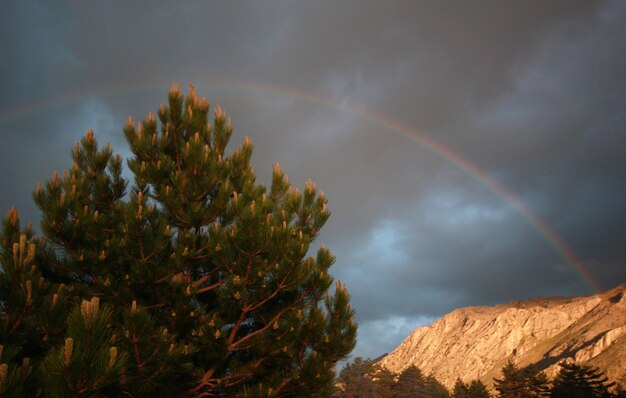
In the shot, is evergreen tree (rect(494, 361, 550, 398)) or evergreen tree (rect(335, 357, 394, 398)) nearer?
evergreen tree (rect(494, 361, 550, 398))

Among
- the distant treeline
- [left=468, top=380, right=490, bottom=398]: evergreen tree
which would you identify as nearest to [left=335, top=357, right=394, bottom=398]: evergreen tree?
the distant treeline

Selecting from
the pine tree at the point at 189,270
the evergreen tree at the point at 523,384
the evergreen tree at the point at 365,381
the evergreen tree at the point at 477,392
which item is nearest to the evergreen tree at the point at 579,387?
the evergreen tree at the point at 523,384

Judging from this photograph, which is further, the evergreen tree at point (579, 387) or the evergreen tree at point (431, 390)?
the evergreen tree at point (431, 390)

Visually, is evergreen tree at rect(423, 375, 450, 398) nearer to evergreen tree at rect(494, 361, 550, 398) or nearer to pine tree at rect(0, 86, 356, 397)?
evergreen tree at rect(494, 361, 550, 398)

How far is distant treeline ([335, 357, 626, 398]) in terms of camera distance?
50344 millimetres

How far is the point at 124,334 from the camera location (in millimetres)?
7945

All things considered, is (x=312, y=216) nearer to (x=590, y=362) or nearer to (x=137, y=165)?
(x=137, y=165)

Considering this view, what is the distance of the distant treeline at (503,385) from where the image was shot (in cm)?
5034

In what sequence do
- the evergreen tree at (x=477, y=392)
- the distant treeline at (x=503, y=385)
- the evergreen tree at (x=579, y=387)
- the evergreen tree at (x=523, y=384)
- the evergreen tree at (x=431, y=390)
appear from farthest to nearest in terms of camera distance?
the evergreen tree at (x=431, y=390)
the evergreen tree at (x=477, y=392)
the evergreen tree at (x=523, y=384)
the distant treeline at (x=503, y=385)
the evergreen tree at (x=579, y=387)

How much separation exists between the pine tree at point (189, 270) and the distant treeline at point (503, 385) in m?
44.0

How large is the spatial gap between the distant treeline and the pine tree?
43972 millimetres

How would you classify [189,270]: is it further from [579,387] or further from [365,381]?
[365,381]

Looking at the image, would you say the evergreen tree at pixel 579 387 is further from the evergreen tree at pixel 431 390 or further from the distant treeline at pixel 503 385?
the evergreen tree at pixel 431 390

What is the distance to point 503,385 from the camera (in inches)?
2416
